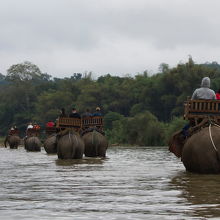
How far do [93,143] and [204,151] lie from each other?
38.7 ft

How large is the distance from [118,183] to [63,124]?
40.3 feet

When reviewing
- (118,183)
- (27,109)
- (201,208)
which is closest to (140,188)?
(118,183)

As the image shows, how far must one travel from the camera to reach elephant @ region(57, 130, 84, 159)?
73.9 feet

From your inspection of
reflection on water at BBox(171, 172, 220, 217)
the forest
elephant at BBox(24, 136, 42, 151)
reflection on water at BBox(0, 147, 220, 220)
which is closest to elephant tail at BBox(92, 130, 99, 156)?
reflection on water at BBox(171, 172, 220, 217)

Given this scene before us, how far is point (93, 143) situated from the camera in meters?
25.0

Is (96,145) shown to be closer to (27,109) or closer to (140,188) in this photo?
(140,188)

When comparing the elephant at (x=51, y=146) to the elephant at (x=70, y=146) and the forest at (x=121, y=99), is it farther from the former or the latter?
the forest at (x=121, y=99)

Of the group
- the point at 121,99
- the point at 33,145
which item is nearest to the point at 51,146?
the point at 33,145

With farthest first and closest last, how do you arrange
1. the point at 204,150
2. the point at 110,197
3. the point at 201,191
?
1. the point at 204,150
2. the point at 201,191
3. the point at 110,197

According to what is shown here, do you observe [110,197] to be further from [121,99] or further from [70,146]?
[121,99]

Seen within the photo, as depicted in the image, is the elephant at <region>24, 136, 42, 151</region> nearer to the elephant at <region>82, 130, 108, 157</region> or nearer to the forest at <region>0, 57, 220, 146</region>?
the elephant at <region>82, 130, 108, 157</region>

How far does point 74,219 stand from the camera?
7.39m

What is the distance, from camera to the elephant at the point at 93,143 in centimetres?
2500

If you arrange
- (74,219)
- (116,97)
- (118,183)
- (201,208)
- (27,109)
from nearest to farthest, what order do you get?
(74,219)
(201,208)
(118,183)
(116,97)
(27,109)
